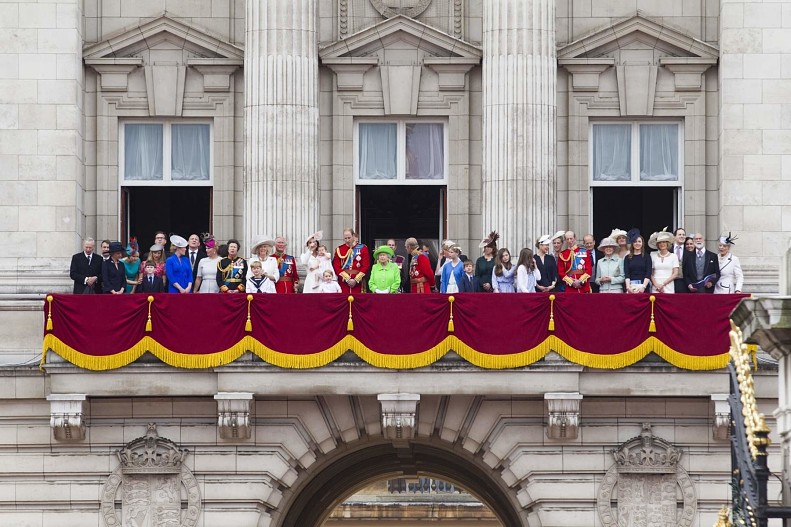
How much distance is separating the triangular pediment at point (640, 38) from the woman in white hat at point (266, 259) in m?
8.30

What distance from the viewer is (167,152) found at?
4319 centimetres

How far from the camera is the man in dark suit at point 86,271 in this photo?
39.3 m

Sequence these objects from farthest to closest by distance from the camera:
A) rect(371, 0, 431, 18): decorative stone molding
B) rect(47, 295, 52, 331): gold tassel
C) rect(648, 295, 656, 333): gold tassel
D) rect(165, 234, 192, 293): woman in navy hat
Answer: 1. rect(371, 0, 431, 18): decorative stone molding
2. rect(165, 234, 192, 293): woman in navy hat
3. rect(47, 295, 52, 331): gold tassel
4. rect(648, 295, 656, 333): gold tassel

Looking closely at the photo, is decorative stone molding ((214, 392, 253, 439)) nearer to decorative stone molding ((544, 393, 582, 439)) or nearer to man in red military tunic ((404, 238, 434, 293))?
man in red military tunic ((404, 238, 434, 293))

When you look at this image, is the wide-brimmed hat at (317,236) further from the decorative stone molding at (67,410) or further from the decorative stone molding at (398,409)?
the decorative stone molding at (67,410)

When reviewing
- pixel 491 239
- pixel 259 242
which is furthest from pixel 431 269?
pixel 259 242

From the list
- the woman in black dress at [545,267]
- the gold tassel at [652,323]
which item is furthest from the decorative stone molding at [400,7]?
the gold tassel at [652,323]

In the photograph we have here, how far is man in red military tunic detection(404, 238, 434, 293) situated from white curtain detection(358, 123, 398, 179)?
4302 millimetres

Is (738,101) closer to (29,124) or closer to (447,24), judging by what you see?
(447,24)

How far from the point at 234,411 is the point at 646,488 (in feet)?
27.4

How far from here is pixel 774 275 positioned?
40406mm

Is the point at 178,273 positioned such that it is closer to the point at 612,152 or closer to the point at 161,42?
the point at 161,42

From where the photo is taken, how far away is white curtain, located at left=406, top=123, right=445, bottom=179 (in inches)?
1704

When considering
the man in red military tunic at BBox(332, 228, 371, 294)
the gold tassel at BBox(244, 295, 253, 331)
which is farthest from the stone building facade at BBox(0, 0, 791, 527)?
the man in red military tunic at BBox(332, 228, 371, 294)
